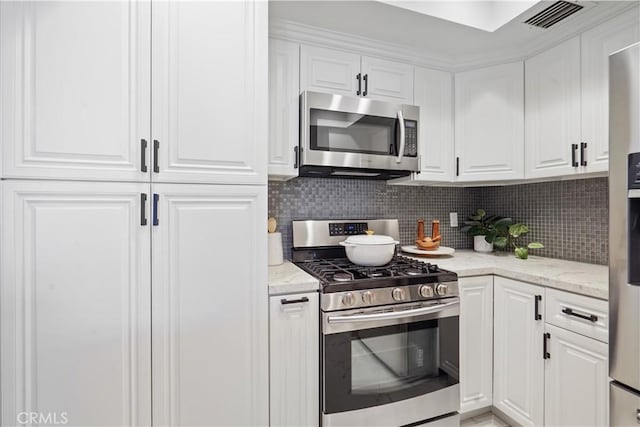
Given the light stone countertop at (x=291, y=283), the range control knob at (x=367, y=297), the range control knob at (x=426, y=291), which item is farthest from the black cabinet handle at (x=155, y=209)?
the range control knob at (x=426, y=291)

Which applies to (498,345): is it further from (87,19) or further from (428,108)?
(87,19)

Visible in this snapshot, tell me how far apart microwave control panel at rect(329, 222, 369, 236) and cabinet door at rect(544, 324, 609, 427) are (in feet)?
3.87

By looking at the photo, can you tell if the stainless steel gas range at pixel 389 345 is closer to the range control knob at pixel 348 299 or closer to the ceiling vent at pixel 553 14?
the range control knob at pixel 348 299

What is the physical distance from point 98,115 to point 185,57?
1.34ft

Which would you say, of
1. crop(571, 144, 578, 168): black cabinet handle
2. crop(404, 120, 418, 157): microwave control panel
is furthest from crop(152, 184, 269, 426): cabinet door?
crop(571, 144, 578, 168): black cabinet handle

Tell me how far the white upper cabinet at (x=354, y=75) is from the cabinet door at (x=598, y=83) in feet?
3.10

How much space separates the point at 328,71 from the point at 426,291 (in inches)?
54.9

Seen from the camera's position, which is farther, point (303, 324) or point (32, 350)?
point (303, 324)

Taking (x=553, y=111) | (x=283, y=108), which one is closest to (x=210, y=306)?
(x=283, y=108)

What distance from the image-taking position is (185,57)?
1332mm

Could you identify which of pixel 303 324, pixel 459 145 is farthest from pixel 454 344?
pixel 459 145

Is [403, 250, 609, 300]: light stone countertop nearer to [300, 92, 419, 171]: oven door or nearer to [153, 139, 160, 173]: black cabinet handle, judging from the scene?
[300, 92, 419, 171]: oven door

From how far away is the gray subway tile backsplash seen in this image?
2.05m

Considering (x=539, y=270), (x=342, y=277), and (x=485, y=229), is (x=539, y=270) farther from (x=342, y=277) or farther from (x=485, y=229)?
(x=342, y=277)
